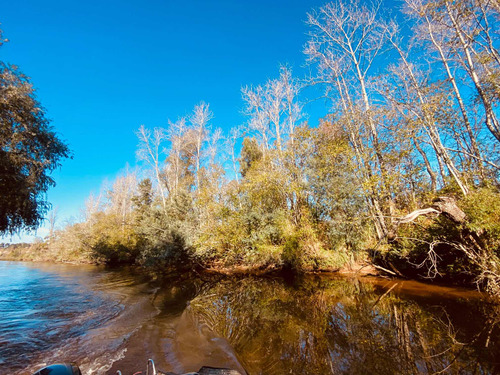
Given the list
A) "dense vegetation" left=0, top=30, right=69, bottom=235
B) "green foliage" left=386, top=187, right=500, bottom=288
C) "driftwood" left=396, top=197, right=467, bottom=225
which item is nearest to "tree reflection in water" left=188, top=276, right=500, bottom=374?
"green foliage" left=386, top=187, right=500, bottom=288

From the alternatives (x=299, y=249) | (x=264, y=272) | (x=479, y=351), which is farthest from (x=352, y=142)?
(x=479, y=351)

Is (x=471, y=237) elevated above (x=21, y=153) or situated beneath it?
situated beneath

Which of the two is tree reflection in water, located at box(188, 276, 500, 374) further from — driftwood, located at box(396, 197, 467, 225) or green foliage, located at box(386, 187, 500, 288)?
driftwood, located at box(396, 197, 467, 225)

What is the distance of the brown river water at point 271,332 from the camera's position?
3576 mm

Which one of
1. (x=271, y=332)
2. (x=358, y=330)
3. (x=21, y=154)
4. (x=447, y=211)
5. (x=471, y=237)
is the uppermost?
(x=21, y=154)

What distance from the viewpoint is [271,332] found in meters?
4.83

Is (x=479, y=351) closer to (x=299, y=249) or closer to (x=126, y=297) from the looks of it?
(x=299, y=249)

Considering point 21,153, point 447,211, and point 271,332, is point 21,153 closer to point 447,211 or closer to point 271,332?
point 271,332

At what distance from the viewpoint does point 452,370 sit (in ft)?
A: 10.6

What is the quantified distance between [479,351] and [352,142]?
10917mm

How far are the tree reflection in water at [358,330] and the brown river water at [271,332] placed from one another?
0.02m

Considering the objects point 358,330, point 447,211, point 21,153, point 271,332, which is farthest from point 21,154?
point 447,211

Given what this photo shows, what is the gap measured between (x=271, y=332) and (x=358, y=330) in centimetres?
189

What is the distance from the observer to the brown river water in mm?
3576
